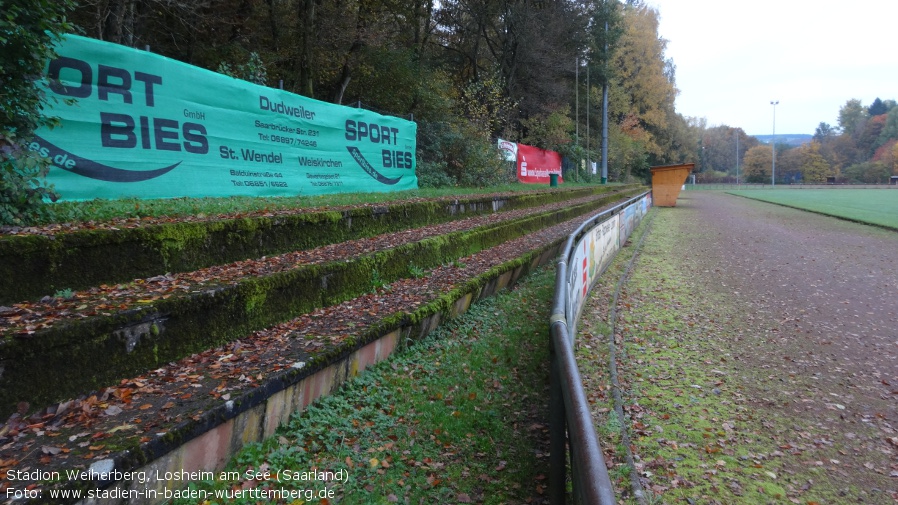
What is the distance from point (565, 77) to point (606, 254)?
3190 cm

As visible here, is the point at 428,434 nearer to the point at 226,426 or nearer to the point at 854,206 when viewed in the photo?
the point at 226,426

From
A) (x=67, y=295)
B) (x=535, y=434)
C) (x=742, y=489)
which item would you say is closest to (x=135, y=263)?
(x=67, y=295)

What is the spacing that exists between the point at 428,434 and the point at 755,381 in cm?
336

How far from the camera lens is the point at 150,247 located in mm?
4273

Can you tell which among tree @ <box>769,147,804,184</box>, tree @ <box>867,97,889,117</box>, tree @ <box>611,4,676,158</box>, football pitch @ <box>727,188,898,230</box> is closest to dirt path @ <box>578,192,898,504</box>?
football pitch @ <box>727,188,898,230</box>

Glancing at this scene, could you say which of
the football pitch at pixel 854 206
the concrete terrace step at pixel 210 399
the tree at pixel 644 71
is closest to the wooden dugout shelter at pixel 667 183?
the football pitch at pixel 854 206

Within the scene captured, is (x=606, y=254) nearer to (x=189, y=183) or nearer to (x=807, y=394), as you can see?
(x=807, y=394)

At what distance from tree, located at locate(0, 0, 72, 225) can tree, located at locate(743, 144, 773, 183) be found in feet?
385

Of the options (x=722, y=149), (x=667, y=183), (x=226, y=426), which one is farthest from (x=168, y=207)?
(x=722, y=149)

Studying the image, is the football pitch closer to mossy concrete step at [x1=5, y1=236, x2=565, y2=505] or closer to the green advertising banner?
the green advertising banner

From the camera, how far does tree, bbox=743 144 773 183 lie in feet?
332

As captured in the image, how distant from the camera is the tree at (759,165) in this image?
101344 mm

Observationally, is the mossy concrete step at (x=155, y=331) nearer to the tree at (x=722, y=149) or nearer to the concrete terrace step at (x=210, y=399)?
the concrete terrace step at (x=210, y=399)

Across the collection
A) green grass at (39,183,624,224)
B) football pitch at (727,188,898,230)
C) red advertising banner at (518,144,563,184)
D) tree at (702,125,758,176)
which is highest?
tree at (702,125,758,176)
